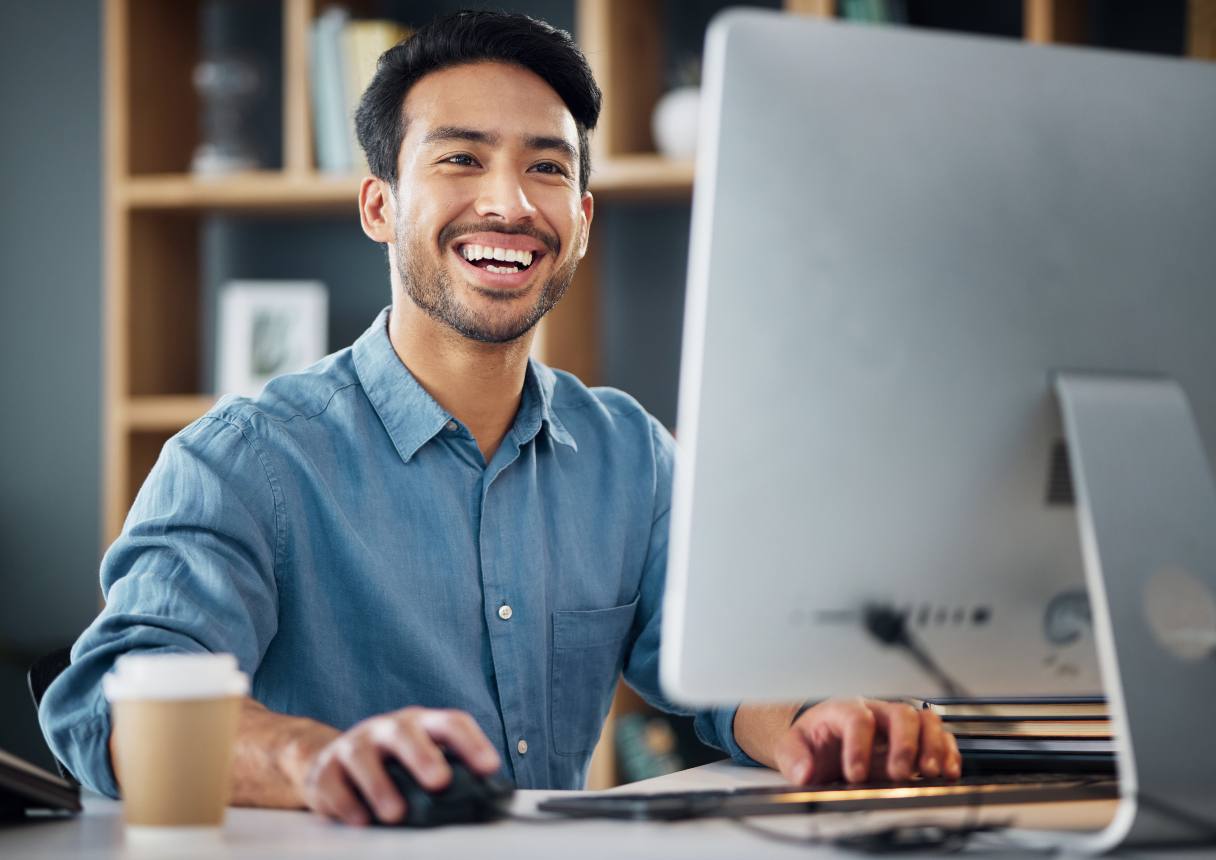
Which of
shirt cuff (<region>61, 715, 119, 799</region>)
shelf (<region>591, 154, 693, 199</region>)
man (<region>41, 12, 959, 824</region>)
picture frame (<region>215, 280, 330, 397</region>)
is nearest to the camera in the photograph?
shirt cuff (<region>61, 715, 119, 799</region>)

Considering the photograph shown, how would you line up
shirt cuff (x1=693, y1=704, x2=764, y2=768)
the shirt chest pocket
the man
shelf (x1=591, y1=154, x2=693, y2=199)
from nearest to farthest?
the man
shirt cuff (x1=693, y1=704, x2=764, y2=768)
the shirt chest pocket
shelf (x1=591, y1=154, x2=693, y2=199)

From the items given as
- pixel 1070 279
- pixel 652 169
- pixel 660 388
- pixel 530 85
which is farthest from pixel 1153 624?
pixel 660 388

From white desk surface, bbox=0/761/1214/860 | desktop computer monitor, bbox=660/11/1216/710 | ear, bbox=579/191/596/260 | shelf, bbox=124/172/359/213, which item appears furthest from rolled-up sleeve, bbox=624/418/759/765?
shelf, bbox=124/172/359/213

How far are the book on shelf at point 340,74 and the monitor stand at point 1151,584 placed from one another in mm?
2181

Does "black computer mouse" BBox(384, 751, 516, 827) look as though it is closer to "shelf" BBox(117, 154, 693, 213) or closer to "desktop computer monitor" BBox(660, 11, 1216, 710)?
"desktop computer monitor" BBox(660, 11, 1216, 710)

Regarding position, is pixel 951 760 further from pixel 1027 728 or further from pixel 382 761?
pixel 382 761

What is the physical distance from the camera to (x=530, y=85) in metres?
1.70

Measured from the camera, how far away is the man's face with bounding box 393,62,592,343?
65.7 inches

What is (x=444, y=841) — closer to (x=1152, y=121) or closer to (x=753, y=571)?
(x=753, y=571)

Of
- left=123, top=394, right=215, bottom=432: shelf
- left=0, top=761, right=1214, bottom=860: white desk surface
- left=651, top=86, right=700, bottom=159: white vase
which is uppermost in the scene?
left=651, top=86, right=700, bottom=159: white vase

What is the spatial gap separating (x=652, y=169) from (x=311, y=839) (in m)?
2.02

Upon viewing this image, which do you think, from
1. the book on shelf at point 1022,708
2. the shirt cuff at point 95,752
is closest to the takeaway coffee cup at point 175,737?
the shirt cuff at point 95,752

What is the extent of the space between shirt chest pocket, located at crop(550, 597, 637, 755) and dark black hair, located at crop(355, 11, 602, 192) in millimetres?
543

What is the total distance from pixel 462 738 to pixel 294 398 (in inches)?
27.9
